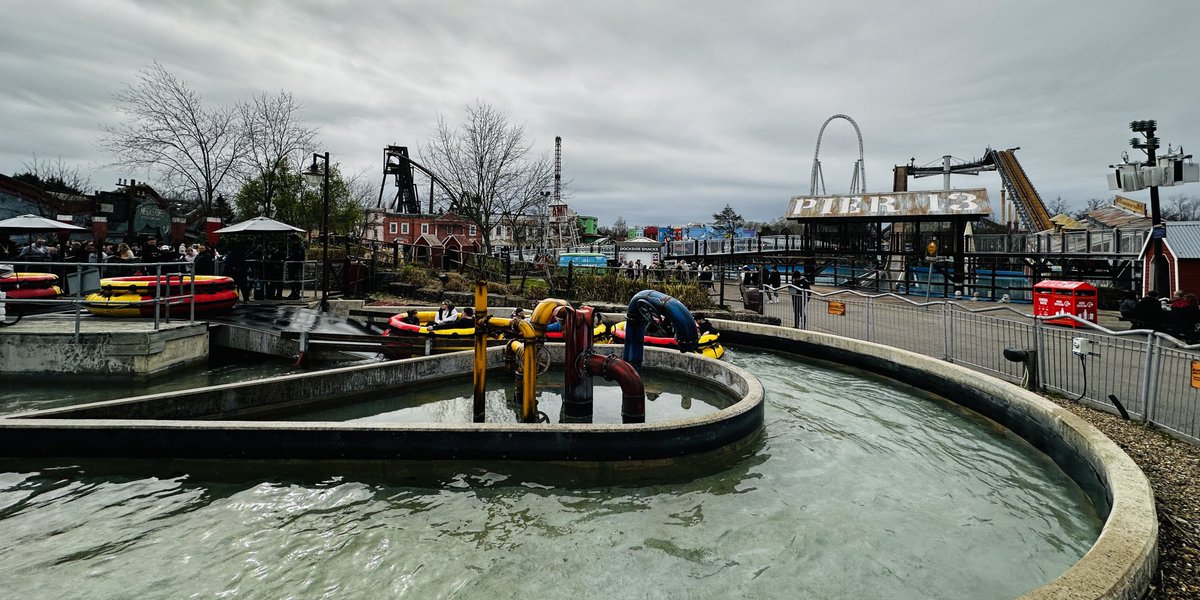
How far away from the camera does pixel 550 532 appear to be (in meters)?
4.70

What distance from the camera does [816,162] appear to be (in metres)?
53.0

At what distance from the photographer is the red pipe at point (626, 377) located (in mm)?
7086

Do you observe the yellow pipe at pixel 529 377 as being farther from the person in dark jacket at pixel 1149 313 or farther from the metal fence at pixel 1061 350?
the person in dark jacket at pixel 1149 313

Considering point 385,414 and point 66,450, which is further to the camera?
point 385,414

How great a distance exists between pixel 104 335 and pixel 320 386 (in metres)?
4.58

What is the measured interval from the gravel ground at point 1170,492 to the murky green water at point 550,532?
0.66 metres

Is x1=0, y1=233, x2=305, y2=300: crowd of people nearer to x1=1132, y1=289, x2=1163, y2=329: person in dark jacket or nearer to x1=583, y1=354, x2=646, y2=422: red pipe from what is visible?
x1=583, y1=354, x2=646, y2=422: red pipe

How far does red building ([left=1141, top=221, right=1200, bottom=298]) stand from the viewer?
17328mm

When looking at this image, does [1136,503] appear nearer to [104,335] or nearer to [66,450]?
[66,450]

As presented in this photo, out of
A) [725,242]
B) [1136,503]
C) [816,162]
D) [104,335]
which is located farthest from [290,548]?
[816,162]

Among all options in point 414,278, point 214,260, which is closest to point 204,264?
point 214,260

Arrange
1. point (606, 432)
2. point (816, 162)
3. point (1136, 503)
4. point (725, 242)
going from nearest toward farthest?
point (1136, 503), point (606, 432), point (725, 242), point (816, 162)

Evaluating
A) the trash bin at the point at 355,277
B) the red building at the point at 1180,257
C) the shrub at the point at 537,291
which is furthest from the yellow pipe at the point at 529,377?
the red building at the point at 1180,257

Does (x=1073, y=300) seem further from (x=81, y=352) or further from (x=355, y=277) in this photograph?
(x=81, y=352)
